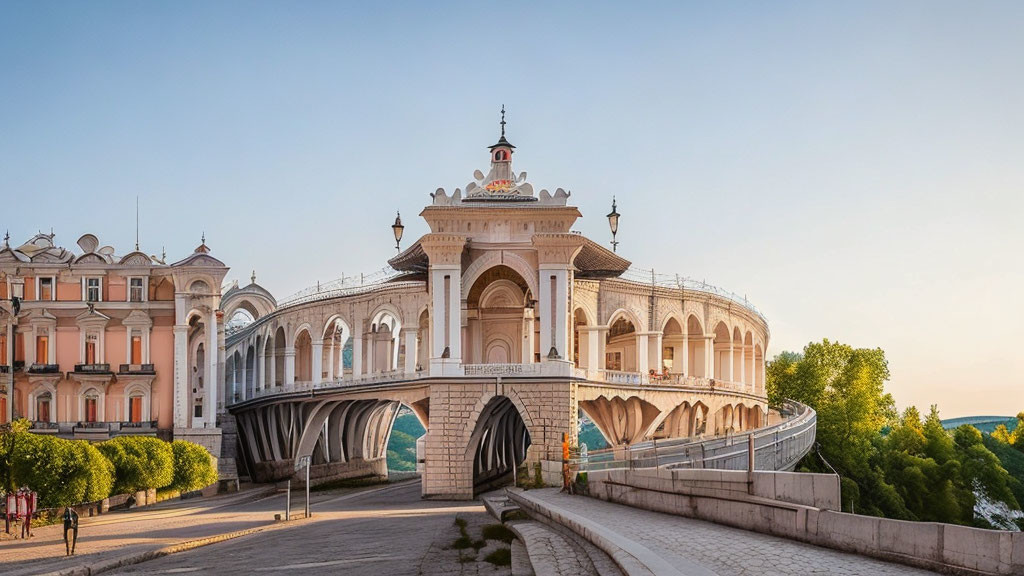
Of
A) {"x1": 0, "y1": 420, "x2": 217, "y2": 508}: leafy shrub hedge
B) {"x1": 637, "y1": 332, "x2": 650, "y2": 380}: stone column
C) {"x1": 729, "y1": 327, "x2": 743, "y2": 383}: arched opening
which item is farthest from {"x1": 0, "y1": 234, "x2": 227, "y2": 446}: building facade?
{"x1": 729, "y1": 327, "x2": 743, "y2": 383}: arched opening

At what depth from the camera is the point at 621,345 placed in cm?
6738

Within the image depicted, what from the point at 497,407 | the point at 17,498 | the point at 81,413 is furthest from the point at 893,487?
the point at 17,498

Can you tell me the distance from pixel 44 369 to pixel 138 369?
14.5ft

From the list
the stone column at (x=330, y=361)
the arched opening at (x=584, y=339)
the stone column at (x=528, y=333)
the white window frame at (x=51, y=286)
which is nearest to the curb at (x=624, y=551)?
the arched opening at (x=584, y=339)

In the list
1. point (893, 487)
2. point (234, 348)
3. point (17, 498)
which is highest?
point (234, 348)

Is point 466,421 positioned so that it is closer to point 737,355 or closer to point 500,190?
point 500,190

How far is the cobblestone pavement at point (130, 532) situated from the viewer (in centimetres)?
2459

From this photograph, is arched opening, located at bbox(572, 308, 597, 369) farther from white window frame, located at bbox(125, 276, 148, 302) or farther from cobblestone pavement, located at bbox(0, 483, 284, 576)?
white window frame, located at bbox(125, 276, 148, 302)

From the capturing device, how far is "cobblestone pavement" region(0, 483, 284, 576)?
24.6 meters

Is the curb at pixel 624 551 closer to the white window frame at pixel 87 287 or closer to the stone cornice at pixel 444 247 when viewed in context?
the stone cornice at pixel 444 247

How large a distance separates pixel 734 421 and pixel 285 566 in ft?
174

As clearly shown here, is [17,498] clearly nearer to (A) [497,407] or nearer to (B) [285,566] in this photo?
(B) [285,566]

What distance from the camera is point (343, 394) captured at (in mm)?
56938

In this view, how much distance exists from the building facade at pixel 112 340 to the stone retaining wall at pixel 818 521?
120ft
